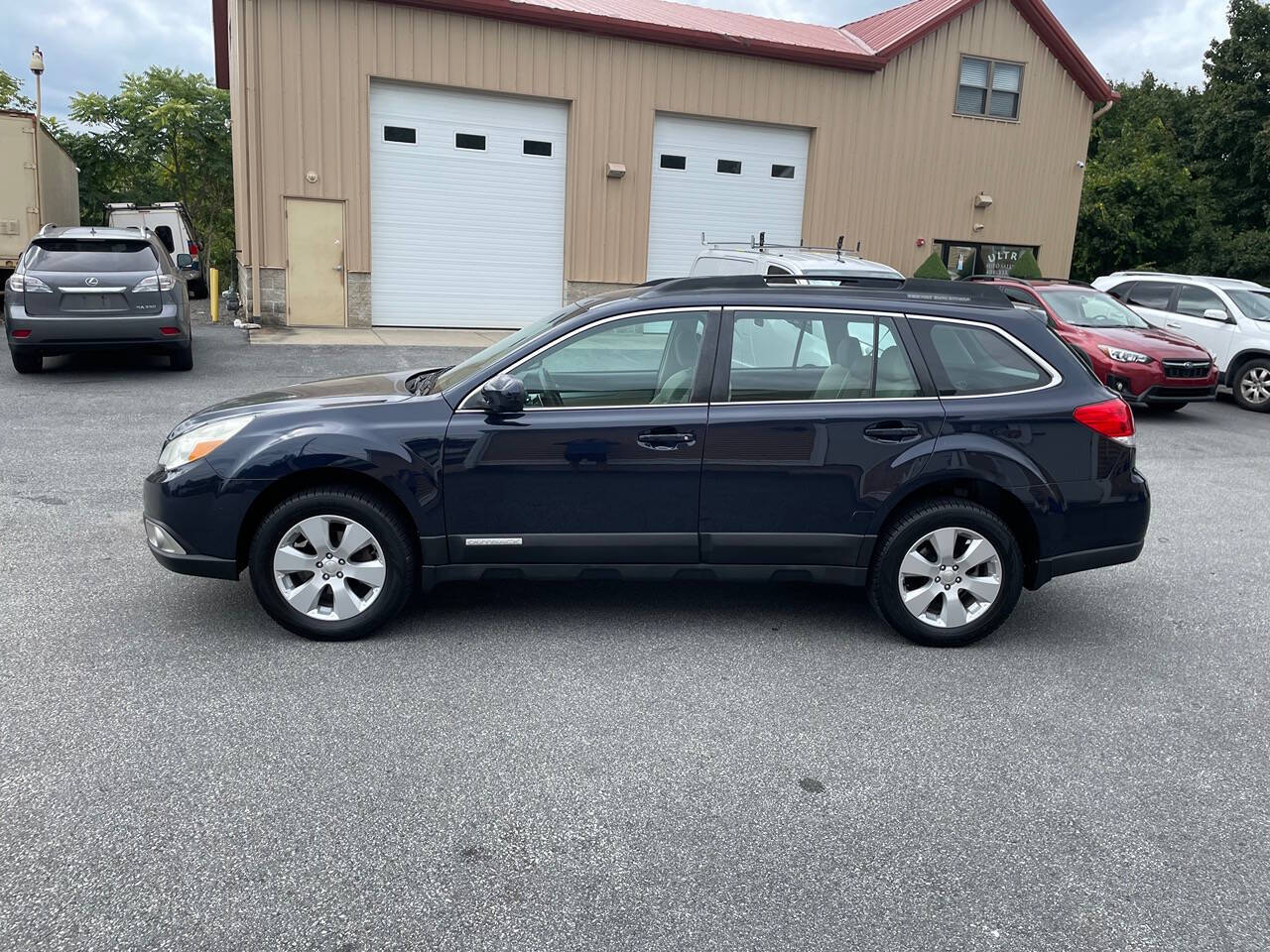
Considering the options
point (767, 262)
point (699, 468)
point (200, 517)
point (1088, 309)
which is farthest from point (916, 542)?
point (1088, 309)

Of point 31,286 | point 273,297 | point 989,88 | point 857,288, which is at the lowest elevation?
point 273,297

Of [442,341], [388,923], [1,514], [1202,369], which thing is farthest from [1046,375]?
[442,341]

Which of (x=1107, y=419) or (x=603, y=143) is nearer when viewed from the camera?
(x=1107, y=419)

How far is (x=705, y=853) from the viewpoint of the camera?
323 centimetres

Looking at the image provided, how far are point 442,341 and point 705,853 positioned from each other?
14945 millimetres

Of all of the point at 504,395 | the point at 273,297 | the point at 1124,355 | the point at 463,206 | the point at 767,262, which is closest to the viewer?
the point at 504,395

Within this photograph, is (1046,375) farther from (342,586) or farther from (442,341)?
(442,341)

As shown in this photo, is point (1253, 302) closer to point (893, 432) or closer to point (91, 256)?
point (893, 432)

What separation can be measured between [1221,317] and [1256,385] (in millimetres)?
1030

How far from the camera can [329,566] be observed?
4.72 meters

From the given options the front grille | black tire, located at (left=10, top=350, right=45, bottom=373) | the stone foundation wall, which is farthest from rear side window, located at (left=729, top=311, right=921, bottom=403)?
the stone foundation wall

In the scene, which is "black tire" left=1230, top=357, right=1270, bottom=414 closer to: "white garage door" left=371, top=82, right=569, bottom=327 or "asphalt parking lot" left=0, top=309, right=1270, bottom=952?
"asphalt parking lot" left=0, top=309, right=1270, bottom=952

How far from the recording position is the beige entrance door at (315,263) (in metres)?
17.7

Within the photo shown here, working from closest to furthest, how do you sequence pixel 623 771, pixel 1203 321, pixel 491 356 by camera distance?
1. pixel 623 771
2. pixel 491 356
3. pixel 1203 321
